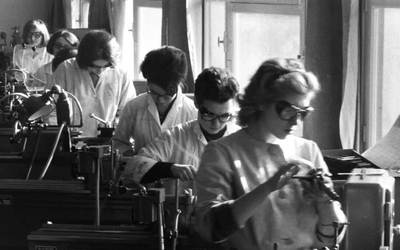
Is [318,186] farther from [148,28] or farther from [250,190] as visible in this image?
[148,28]

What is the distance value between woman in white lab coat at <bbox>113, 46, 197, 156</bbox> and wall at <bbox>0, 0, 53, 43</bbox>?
32.7 ft

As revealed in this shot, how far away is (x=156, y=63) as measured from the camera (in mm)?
3605

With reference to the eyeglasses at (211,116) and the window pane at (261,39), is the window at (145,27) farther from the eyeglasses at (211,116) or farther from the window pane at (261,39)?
the eyeglasses at (211,116)

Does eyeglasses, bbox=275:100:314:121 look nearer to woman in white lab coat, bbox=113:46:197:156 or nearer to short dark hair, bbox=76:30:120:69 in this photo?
woman in white lab coat, bbox=113:46:197:156

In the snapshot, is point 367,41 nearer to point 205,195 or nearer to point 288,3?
point 288,3

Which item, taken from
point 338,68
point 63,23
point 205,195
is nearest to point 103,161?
point 205,195

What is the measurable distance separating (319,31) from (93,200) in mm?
1949

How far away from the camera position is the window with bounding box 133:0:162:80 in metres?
9.76

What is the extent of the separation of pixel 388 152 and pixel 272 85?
126 cm

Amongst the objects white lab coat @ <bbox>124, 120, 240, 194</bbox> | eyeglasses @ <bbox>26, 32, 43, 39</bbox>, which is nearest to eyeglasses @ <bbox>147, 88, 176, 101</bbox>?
white lab coat @ <bbox>124, 120, 240, 194</bbox>

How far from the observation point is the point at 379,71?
15.7ft

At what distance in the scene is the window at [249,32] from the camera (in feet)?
20.2

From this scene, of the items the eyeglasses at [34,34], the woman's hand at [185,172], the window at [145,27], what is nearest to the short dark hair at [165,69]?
the woman's hand at [185,172]

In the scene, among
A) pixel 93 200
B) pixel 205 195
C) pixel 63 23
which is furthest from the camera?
pixel 63 23
